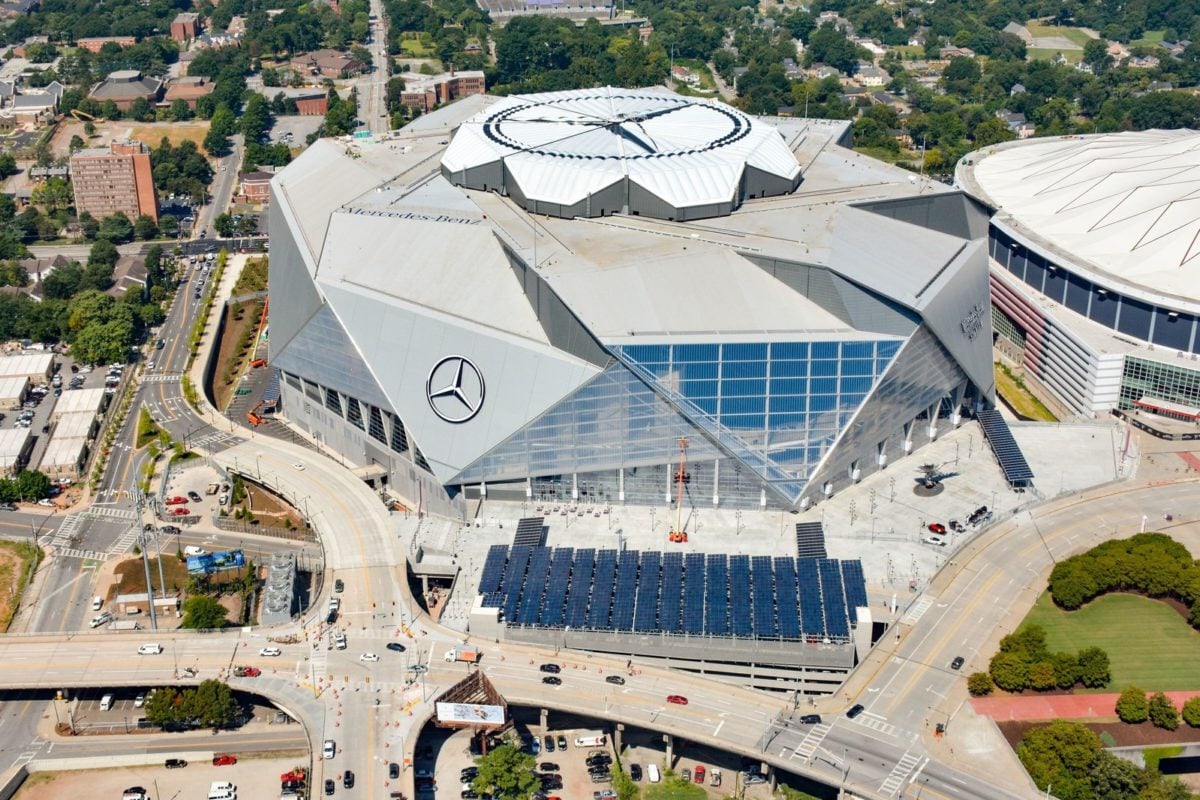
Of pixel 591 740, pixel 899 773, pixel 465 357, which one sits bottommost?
pixel 591 740

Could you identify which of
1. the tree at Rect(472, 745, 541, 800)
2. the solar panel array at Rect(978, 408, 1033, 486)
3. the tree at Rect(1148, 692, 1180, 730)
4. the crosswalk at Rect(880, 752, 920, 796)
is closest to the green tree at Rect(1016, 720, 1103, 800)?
the tree at Rect(1148, 692, 1180, 730)

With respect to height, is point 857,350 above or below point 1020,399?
above

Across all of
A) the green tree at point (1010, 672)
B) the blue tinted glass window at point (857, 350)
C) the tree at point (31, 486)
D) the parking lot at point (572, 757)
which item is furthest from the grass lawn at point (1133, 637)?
the tree at point (31, 486)

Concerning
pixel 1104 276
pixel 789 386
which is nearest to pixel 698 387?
pixel 789 386

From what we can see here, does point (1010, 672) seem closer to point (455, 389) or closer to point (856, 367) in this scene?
point (856, 367)

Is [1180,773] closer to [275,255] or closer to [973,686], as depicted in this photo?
[973,686]

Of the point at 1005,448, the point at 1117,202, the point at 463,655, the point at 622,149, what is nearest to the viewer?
the point at 463,655

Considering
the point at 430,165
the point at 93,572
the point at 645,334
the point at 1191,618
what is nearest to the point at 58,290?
the point at 430,165
